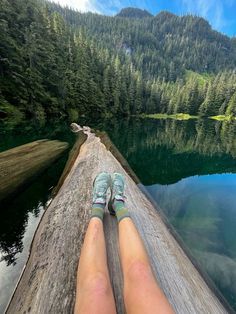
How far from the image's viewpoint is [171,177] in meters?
11.3

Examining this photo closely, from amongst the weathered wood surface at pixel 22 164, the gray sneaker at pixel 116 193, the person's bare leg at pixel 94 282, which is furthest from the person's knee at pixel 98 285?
the weathered wood surface at pixel 22 164

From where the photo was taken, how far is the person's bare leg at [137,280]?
5.21ft

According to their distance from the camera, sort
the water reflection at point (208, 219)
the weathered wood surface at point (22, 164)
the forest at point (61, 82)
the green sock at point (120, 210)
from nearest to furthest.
A: 1. the green sock at point (120, 210)
2. the water reflection at point (208, 219)
3. the weathered wood surface at point (22, 164)
4. the forest at point (61, 82)

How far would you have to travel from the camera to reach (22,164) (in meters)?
8.34

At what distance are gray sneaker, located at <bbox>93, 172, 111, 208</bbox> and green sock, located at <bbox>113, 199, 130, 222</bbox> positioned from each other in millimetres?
186

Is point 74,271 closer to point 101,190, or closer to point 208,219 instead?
point 101,190

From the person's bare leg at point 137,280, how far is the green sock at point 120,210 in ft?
0.51

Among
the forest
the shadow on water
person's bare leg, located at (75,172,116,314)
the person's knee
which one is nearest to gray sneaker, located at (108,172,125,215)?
person's bare leg, located at (75,172,116,314)

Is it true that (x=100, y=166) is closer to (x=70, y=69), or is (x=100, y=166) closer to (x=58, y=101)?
(x=58, y=101)

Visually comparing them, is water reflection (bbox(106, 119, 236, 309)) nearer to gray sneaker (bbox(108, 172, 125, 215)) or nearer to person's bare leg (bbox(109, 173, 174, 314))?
gray sneaker (bbox(108, 172, 125, 215))

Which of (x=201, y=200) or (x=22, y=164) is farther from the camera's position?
(x=201, y=200)

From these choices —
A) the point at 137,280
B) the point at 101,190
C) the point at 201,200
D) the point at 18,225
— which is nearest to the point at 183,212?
the point at 201,200

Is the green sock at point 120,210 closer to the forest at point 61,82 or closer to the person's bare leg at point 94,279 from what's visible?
the person's bare leg at point 94,279

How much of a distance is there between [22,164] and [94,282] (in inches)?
294
